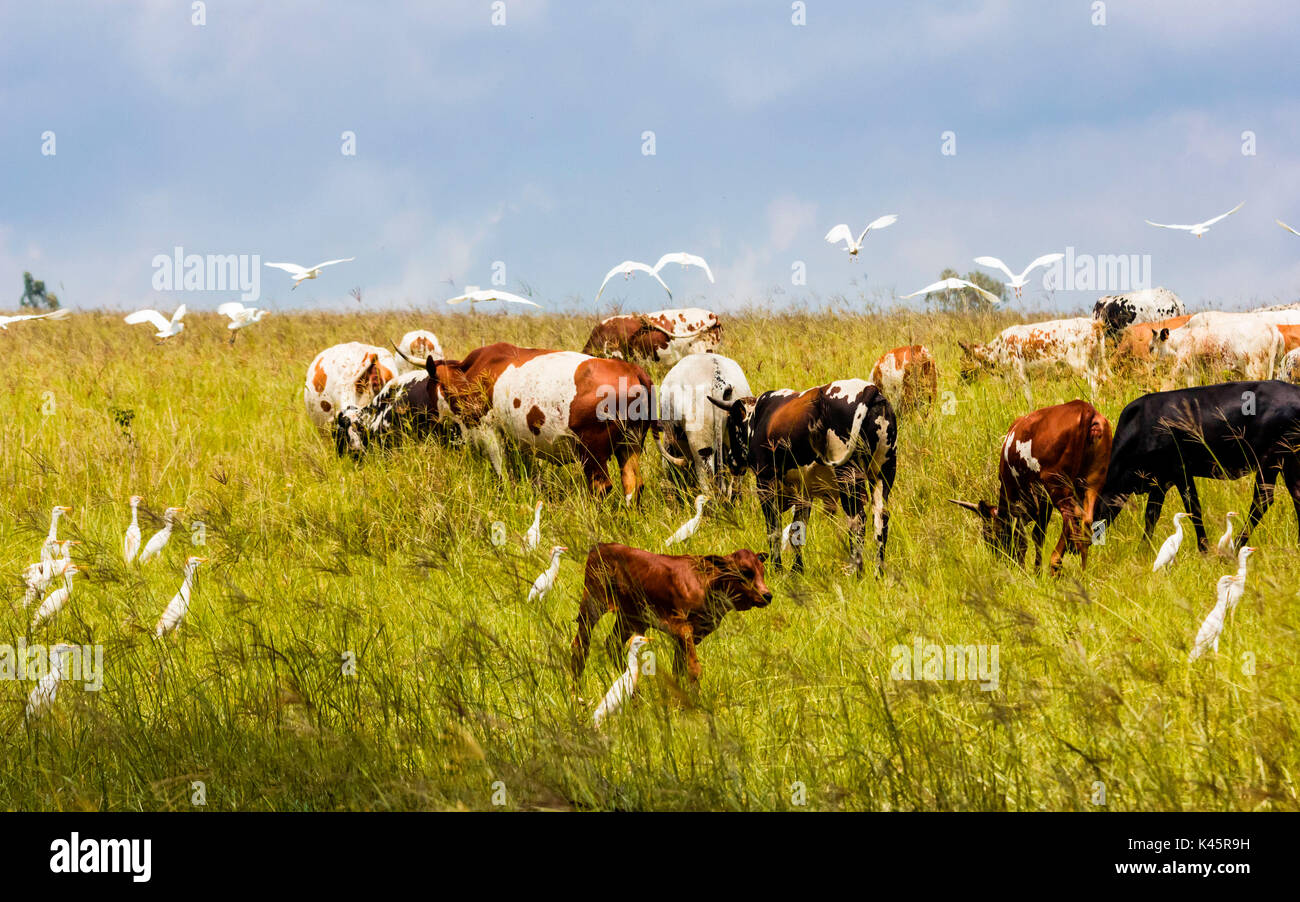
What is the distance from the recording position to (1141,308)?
49.9ft

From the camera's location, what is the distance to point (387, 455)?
31.5 ft

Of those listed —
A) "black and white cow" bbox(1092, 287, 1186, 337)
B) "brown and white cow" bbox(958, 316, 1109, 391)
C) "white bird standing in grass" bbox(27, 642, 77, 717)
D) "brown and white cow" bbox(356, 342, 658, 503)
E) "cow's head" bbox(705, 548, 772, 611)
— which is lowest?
"white bird standing in grass" bbox(27, 642, 77, 717)

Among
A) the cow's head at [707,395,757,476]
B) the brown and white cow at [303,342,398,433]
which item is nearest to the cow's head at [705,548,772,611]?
the cow's head at [707,395,757,476]

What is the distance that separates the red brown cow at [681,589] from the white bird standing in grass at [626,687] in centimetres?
26

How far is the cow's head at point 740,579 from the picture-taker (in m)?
3.86

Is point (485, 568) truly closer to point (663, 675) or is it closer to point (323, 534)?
point (323, 534)

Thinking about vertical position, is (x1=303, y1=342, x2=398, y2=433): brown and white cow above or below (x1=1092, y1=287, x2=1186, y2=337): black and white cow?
below

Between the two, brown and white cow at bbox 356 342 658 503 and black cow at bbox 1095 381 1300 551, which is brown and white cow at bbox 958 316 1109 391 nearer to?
brown and white cow at bbox 356 342 658 503

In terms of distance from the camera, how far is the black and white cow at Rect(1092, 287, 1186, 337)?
15078 mm

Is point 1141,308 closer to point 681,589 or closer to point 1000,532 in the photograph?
point 1000,532

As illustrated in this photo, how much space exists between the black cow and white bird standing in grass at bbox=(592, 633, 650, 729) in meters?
3.59

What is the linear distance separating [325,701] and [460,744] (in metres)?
0.78

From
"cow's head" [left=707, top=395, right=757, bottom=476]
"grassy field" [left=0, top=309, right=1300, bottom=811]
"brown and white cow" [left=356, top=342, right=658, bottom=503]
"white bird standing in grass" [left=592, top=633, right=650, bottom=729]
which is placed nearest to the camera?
"grassy field" [left=0, top=309, right=1300, bottom=811]

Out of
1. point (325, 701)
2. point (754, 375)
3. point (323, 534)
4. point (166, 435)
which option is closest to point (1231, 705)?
point (325, 701)
